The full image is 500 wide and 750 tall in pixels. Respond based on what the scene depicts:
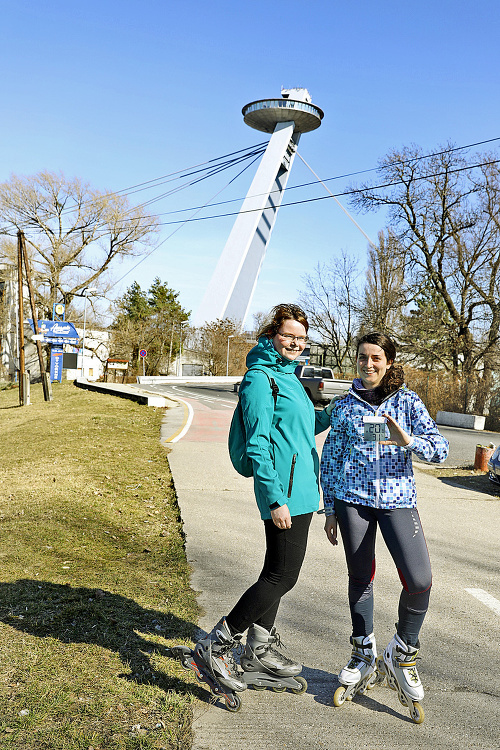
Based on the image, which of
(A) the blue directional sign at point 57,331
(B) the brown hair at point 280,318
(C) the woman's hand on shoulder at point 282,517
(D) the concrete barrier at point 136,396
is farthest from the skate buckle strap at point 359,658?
(A) the blue directional sign at point 57,331

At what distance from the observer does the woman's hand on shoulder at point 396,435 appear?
9.61ft

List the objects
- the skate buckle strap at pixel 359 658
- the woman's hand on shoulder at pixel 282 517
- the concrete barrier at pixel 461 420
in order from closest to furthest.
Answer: the woman's hand on shoulder at pixel 282 517, the skate buckle strap at pixel 359 658, the concrete barrier at pixel 461 420

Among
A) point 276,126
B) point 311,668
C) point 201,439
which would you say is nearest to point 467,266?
point 201,439

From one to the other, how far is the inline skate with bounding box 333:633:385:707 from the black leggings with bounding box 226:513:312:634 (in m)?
0.47

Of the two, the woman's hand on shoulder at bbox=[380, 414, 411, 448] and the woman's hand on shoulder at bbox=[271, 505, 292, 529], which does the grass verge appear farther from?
the woman's hand on shoulder at bbox=[380, 414, 411, 448]

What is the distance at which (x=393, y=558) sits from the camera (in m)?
2.95

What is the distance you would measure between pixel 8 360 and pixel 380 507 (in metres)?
60.7

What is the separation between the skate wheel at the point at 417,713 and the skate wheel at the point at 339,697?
0.32m

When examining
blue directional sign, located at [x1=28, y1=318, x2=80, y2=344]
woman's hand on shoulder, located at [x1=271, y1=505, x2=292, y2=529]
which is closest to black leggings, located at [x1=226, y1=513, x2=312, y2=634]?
woman's hand on shoulder, located at [x1=271, y1=505, x2=292, y2=529]

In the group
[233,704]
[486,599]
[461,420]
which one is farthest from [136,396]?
[233,704]

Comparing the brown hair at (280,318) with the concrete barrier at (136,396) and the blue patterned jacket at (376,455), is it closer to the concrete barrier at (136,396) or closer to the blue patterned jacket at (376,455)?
the blue patterned jacket at (376,455)

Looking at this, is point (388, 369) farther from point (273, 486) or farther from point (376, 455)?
point (273, 486)

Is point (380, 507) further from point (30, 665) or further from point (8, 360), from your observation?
point (8, 360)

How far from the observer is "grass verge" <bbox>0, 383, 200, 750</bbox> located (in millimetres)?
2658
